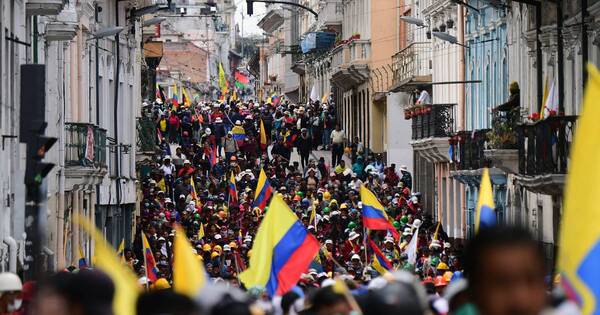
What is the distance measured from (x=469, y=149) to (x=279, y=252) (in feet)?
77.8

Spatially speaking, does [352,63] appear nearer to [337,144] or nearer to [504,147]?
[337,144]

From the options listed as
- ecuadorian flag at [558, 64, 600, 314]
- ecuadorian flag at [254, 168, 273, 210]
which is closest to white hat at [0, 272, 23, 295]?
ecuadorian flag at [558, 64, 600, 314]

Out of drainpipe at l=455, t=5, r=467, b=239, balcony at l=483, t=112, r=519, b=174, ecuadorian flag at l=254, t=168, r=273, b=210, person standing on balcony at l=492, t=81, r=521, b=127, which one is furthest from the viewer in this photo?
drainpipe at l=455, t=5, r=467, b=239

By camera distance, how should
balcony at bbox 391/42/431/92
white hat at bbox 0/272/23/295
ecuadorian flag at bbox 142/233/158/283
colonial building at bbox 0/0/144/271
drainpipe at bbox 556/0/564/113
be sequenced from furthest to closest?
1. balcony at bbox 391/42/431/92
2. drainpipe at bbox 556/0/564/113
3. colonial building at bbox 0/0/144/271
4. ecuadorian flag at bbox 142/233/158/283
5. white hat at bbox 0/272/23/295

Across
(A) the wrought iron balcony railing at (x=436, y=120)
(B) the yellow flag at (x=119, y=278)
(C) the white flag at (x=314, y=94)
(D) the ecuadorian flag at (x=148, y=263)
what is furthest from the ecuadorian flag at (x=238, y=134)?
(B) the yellow flag at (x=119, y=278)

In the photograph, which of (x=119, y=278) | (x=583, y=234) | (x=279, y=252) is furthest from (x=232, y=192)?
(x=583, y=234)

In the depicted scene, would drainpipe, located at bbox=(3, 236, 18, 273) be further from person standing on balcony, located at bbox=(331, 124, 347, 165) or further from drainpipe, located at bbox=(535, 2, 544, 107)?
person standing on balcony, located at bbox=(331, 124, 347, 165)

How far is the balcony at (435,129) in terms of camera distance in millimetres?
48938

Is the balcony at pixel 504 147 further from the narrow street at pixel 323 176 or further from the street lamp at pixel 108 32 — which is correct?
the street lamp at pixel 108 32

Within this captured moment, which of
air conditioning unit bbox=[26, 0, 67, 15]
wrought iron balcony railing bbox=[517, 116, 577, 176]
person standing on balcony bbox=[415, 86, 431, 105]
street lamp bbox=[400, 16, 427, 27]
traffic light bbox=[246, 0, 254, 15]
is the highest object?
traffic light bbox=[246, 0, 254, 15]

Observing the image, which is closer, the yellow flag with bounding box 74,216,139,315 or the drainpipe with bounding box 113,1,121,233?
the yellow flag with bounding box 74,216,139,315

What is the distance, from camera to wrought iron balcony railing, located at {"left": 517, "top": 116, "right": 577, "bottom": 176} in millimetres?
30391

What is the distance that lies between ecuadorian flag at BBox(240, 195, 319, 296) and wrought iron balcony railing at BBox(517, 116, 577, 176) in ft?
36.3

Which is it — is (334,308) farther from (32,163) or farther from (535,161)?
(535,161)
